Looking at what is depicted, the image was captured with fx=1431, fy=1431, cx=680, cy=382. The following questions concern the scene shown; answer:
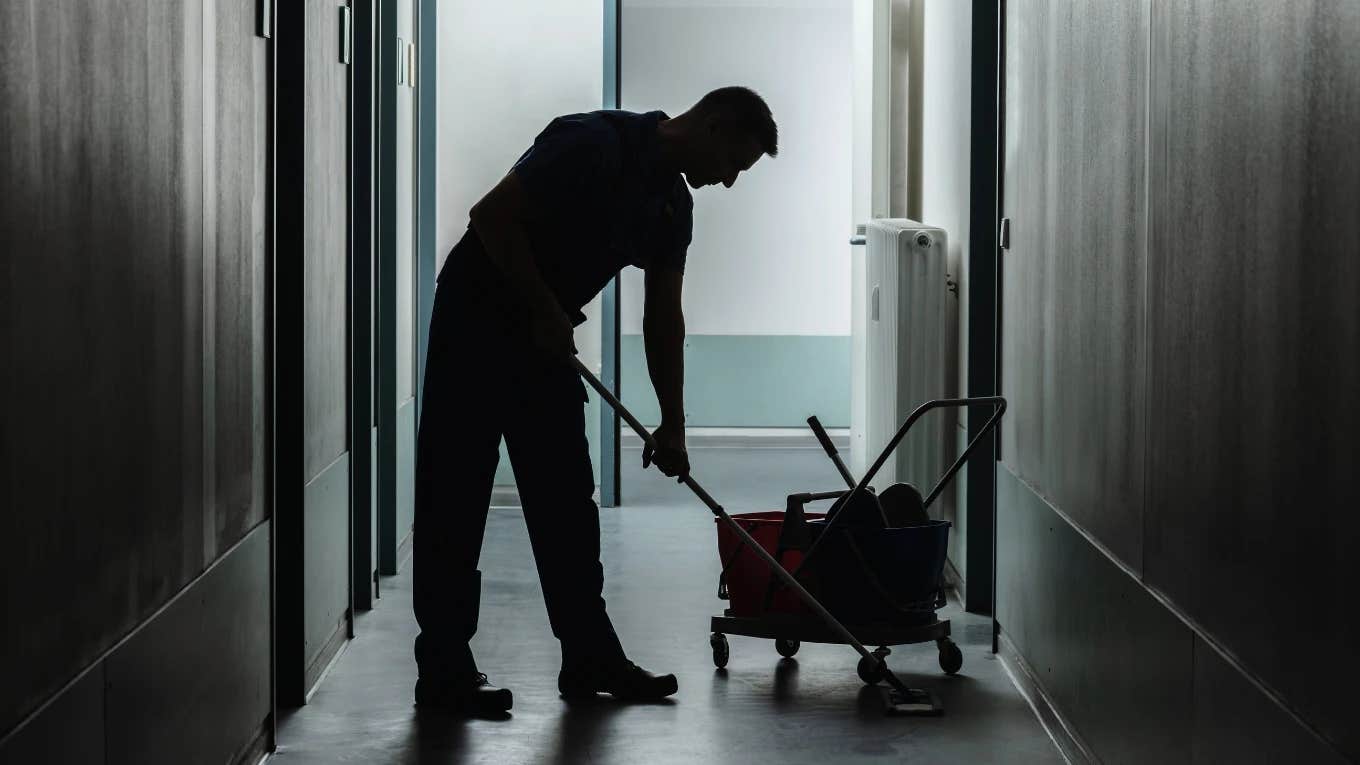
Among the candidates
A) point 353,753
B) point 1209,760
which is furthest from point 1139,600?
point 353,753

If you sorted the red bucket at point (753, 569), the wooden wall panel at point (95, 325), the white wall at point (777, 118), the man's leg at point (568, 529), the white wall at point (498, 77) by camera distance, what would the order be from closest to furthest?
1. the wooden wall panel at point (95, 325)
2. the man's leg at point (568, 529)
3. the red bucket at point (753, 569)
4. the white wall at point (498, 77)
5. the white wall at point (777, 118)

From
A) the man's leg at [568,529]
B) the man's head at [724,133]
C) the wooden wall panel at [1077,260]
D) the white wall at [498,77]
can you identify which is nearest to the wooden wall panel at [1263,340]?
the wooden wall panel at [1077,260]

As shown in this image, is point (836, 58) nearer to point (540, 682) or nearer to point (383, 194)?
point (383, 194)

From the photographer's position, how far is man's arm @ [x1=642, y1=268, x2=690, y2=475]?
3.09 metres

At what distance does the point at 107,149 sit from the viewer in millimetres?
1722

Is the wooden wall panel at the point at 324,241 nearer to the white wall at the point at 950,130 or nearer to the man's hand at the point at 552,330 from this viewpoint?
the man's hand at the point at 552,330

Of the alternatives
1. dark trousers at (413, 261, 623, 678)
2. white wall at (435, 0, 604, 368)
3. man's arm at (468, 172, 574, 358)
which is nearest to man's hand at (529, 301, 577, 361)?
man's arm at (468, 172, 574, 358)

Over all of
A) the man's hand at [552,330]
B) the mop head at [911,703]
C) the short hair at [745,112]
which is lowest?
the mop head at [911,703]

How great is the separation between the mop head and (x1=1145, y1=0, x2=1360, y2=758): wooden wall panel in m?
0.97

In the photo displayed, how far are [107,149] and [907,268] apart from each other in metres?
3.01

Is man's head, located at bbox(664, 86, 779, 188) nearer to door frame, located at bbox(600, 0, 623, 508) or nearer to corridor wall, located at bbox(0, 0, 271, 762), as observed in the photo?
corridor wall, located at bbox(0, 0, 271, 762)

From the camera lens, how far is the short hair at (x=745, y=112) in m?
2.94

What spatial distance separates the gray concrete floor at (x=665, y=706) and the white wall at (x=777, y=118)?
4789 mm

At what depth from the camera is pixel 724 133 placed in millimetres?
2955
